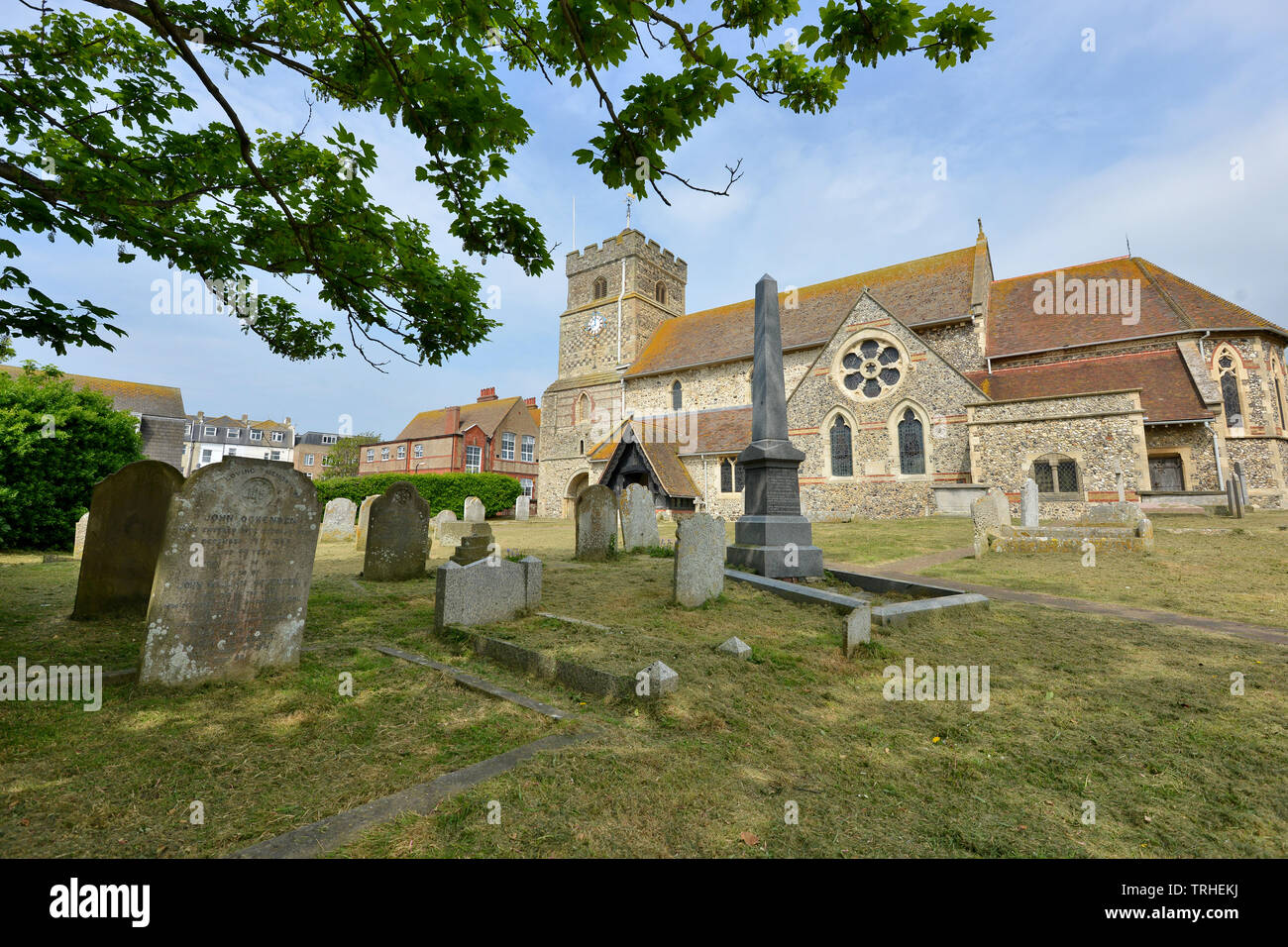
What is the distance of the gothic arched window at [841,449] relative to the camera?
21578 mm

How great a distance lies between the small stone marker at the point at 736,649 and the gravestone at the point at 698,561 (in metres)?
1.71

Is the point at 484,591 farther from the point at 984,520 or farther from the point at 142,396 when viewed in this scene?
the point at 142,396

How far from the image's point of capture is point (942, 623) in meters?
5.61

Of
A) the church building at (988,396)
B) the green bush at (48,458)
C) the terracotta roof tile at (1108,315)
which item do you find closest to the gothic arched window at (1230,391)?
the church building at (988,396)

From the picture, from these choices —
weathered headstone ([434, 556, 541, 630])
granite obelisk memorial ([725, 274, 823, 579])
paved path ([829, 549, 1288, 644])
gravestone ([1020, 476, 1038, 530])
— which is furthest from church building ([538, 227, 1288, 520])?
weathered headstone ([434, 556, 541, 630])

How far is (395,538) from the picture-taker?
26.6 ft

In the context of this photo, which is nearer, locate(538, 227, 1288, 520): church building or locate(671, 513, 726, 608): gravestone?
locate(671, 513, 726, 608): gravestone

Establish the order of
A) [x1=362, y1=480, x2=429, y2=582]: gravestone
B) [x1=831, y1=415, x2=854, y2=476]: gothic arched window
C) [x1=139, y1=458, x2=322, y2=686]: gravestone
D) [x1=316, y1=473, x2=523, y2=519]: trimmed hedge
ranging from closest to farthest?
1. [x1=139, y1=458, x2=322, y2=686]: gravestone
2. [x1=362, y1=480, x2=429, y2=582]: gravestone
3. [x1=831, y1=415, x2=854, y2=476]: gothic arched window
4. [x1=316, y1=473, x2=523, y2=519]: trimmed hedge

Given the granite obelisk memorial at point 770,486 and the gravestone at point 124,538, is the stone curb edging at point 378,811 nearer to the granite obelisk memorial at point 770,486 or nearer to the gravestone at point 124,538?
the gravestone at point 124,538

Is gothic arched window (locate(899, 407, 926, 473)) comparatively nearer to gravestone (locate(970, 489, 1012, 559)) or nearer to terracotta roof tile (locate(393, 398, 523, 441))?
gravestone (locate(970, 489, 1012, 559))

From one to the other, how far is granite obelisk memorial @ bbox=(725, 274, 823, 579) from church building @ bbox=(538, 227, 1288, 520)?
844 centimetres

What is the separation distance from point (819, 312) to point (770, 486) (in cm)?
2088

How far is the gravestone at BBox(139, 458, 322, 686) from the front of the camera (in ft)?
11.8
